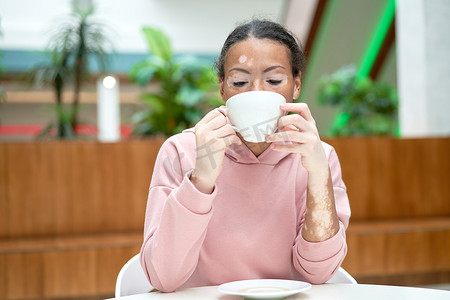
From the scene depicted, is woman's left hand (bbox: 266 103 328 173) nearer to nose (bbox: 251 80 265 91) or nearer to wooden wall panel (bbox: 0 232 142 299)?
nose (bbox: 251 80 265 91)

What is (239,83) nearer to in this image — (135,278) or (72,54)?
(135,278)

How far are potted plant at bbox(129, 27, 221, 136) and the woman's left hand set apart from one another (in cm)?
291

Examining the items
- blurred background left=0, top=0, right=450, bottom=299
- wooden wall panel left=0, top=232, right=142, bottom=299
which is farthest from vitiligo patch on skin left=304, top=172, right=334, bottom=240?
wooden wall panel left=0, top=232, right=142, bottom=299

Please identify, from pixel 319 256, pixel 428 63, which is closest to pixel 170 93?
pixel 428 63

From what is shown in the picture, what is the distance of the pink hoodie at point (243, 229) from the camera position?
3.12 ft

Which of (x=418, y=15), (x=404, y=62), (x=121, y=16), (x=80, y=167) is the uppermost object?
(x=121, y=16)

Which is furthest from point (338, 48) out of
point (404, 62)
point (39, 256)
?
point (39, 256)

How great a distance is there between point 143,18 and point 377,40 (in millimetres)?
3350

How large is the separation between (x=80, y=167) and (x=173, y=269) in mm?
2110

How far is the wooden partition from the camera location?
95.7 inches

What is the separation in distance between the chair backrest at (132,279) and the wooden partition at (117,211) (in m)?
1.38

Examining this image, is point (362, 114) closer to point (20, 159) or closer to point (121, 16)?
point (20, 159)

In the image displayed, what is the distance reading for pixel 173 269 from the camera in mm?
924

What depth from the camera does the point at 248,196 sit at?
1115mm
